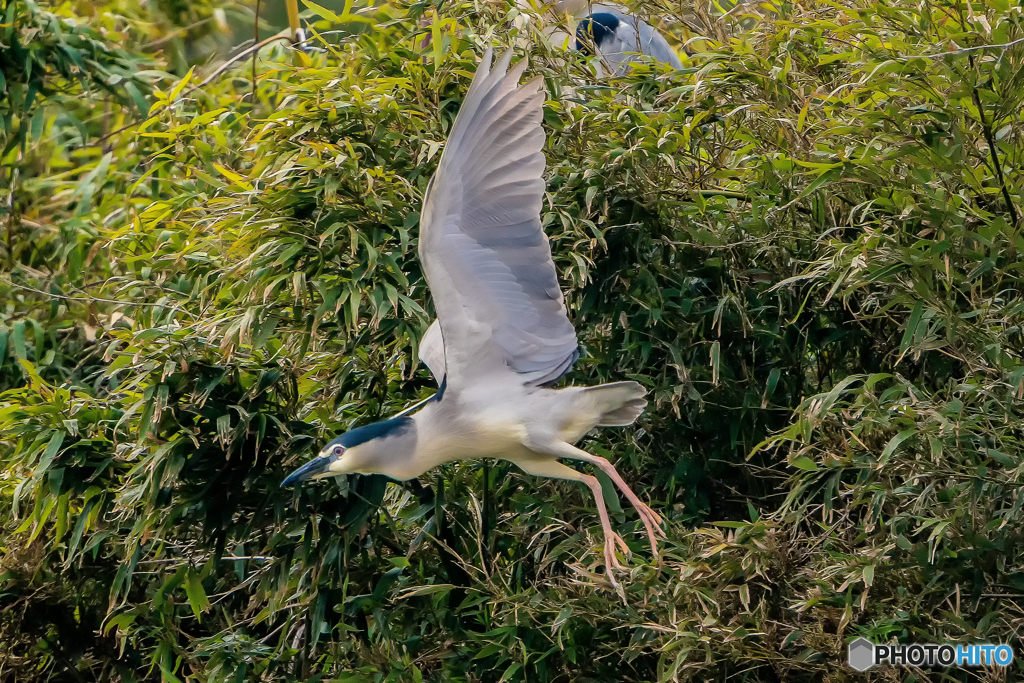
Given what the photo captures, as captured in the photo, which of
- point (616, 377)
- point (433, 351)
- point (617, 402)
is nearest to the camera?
point (617, 402)

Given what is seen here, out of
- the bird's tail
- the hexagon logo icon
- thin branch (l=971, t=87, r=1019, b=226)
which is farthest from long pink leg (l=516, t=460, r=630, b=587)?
thin branch (l=971, t=87, r=1019, b=226)

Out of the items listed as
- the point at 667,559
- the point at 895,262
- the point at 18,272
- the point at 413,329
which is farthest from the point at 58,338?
the point at 895,262

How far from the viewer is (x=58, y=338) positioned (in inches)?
165

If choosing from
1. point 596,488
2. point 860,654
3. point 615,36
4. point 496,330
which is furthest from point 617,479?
point 615,36

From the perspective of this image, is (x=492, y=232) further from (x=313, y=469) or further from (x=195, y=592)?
(x=195, y=592)

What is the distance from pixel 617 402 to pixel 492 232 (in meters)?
0.45

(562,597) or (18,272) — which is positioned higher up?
(18,272)

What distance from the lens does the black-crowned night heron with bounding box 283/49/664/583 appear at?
2.40 meters

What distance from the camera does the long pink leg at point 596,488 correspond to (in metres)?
2.45

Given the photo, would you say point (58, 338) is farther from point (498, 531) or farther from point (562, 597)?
point (562, 597)

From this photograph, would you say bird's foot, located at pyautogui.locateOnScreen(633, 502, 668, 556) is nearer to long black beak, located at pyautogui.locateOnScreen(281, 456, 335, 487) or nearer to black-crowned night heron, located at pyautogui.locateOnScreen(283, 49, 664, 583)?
black-crowned night heron, located at pyautogui.locateOnScreen(283, 49, 664, 583)

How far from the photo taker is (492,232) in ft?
8.05

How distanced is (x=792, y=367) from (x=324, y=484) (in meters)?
1.26

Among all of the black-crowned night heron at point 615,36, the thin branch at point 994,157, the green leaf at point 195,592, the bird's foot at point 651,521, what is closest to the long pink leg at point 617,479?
the bird's foot at point 651,521
